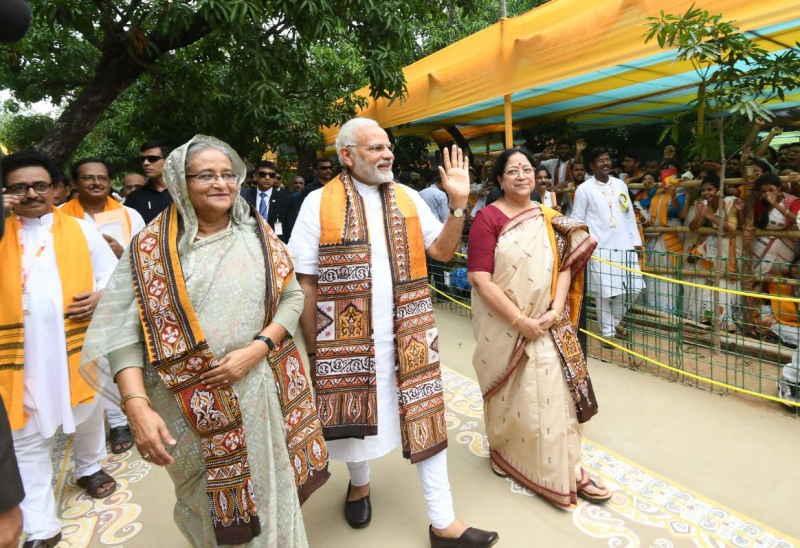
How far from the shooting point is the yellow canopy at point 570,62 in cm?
377

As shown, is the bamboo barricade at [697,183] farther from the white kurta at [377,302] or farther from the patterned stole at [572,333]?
the white kurta at [377,302]

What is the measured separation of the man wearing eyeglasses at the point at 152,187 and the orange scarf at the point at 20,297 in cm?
126

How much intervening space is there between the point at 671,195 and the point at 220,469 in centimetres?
543

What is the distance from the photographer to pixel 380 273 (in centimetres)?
220

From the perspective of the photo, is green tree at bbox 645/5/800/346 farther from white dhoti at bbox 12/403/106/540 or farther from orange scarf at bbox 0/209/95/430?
white dhoti at bbox 12/403/106/540

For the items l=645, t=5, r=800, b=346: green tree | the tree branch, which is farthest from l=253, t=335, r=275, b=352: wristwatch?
the tree branch

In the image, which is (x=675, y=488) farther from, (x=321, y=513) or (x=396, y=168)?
(x=396, y=168)

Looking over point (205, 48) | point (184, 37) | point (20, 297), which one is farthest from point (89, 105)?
point (20, 297)

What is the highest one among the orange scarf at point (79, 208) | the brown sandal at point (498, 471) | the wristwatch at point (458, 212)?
the orange scarf at point (79, 208)

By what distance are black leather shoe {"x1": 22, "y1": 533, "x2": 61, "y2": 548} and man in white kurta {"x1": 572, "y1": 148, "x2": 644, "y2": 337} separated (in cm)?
416

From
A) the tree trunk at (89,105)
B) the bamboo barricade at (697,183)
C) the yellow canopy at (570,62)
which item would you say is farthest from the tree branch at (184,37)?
the bamboo barricade at (697,183)

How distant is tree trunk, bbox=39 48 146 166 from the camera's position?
4.24 meters

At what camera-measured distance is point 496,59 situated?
195 inches

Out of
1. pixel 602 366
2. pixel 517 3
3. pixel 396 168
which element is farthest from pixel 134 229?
pixel 517 3
